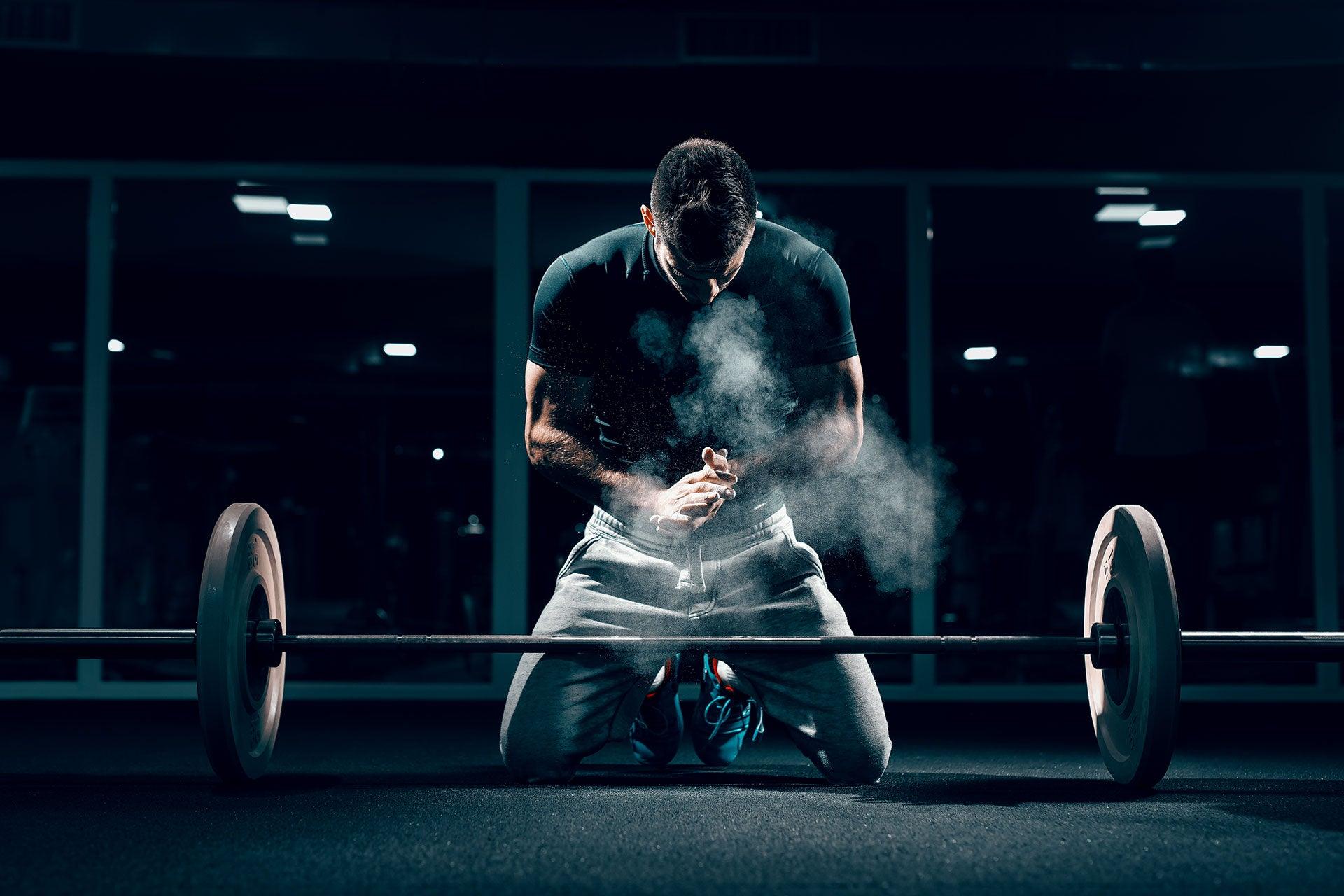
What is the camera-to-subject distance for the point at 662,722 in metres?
2.56

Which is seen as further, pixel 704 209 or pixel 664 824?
pixel 704 209

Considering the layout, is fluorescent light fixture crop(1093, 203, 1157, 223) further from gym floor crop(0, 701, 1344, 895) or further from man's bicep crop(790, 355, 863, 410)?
man's bicep crop(790, 355, 863, 410)

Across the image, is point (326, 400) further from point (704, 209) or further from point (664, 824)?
point (664, 824)

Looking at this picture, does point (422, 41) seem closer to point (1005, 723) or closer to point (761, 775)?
point (761, 775)

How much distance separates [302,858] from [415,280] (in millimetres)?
3301

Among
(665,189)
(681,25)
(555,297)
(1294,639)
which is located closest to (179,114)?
(681,25)

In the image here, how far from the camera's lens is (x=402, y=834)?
182 centimetres

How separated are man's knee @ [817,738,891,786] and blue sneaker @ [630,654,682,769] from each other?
0.38 m

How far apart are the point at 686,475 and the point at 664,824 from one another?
852 millimetres

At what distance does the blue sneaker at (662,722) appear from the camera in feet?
8.30

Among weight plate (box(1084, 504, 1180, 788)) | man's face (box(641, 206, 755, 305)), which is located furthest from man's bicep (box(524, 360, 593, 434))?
weight plate (box(1084, 504, 1180, 788))

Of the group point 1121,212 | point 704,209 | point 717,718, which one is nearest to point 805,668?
point 717,718

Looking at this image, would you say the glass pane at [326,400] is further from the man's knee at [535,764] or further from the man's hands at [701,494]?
the man's hands at [701,494]

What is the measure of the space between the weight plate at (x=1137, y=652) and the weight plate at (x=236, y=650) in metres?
1.78
